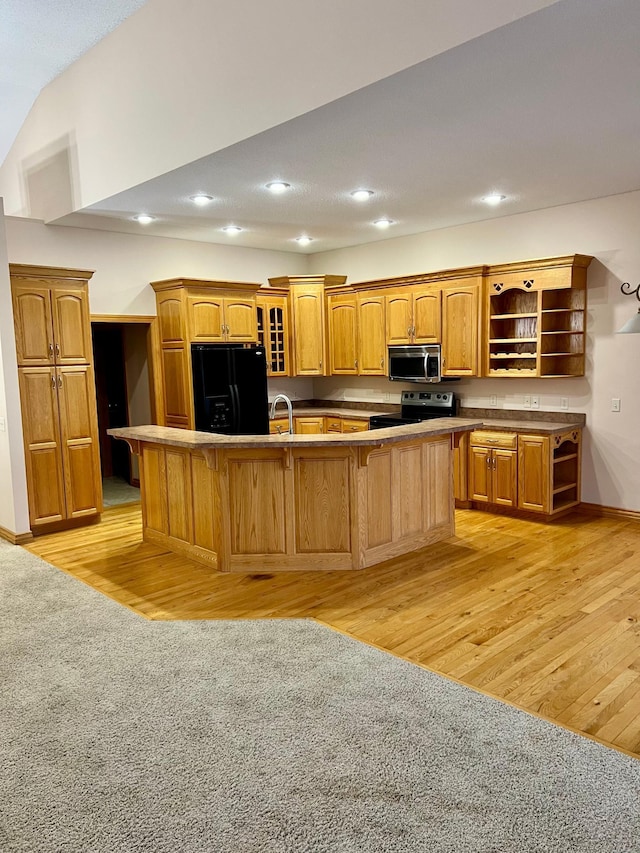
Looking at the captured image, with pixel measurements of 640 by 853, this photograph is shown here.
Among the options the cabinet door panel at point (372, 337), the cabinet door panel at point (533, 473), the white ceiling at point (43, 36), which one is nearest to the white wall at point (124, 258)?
the white ceiling at point (43, 36)

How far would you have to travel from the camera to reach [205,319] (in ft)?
22.4

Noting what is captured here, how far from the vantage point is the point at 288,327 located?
7965mm

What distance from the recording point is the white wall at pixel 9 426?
5320 millimetres

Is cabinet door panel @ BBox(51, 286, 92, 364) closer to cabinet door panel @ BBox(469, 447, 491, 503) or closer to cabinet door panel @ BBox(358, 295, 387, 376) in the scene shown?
cabinet door panel @ BBox(358, 295, 387, 376)

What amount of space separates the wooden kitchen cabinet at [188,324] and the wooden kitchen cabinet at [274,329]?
448 mm

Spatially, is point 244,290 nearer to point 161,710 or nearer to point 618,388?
point 618,388

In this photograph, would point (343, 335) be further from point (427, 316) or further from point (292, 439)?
point (292, 439)

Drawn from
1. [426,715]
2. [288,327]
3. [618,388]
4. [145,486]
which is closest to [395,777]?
[426,715]

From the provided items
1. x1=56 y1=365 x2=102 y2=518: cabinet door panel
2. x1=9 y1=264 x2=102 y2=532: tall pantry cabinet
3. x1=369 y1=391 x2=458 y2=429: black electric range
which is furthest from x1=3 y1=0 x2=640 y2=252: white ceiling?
x1=369 y1=391 x2=458 y2=429: black electric range

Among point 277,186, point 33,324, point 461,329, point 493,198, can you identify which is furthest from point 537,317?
point 33,324

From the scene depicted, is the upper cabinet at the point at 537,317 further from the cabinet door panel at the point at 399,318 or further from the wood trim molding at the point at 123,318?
the wood trim molding at the point at 123,318

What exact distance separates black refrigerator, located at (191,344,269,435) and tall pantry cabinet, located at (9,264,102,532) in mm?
1121

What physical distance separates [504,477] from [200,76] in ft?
13.5

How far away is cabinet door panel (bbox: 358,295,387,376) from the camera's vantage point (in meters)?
7.30
